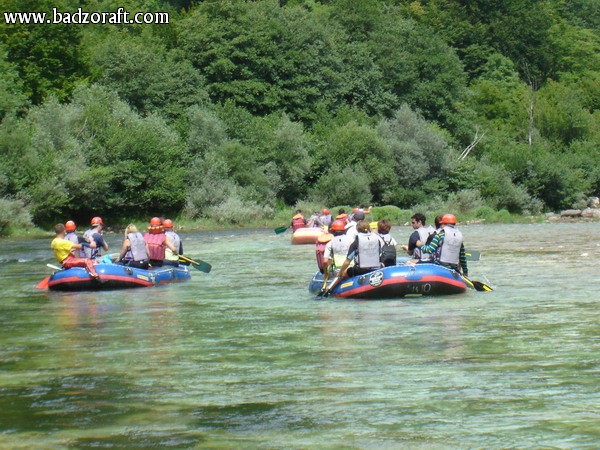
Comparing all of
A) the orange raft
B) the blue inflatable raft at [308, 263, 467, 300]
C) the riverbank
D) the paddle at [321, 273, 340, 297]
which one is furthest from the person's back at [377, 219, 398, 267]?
the riverbank

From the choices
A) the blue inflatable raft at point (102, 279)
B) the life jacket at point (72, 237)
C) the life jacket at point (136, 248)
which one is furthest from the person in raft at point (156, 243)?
the life jacket at point (72, 237)

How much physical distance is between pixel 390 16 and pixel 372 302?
226 ft

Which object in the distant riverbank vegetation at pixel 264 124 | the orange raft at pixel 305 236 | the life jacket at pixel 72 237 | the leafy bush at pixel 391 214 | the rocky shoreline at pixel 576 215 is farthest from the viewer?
the rocky shoreline at pixel 576 215

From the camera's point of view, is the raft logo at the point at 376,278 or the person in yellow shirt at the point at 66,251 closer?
the raft logo at the point at 376,278

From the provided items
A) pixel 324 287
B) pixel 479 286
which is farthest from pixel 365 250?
pixel 479 286

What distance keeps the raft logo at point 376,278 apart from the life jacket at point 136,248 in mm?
5904

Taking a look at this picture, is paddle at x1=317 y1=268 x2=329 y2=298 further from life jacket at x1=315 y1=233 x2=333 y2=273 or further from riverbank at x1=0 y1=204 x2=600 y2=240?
riverbank at x1=0 y1=204 x2=600 y2=240

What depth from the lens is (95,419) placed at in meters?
11.0

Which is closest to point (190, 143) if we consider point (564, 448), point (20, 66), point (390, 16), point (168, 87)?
point (168, 87)

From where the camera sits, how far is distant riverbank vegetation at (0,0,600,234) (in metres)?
56.2

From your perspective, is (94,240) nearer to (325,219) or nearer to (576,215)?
(325,219)

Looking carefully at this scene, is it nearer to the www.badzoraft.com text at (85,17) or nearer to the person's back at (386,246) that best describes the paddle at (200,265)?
the person's back at (386,246)

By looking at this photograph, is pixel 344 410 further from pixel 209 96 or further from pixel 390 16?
pixel 390 16

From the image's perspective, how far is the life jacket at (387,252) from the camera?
2083 centimetres
